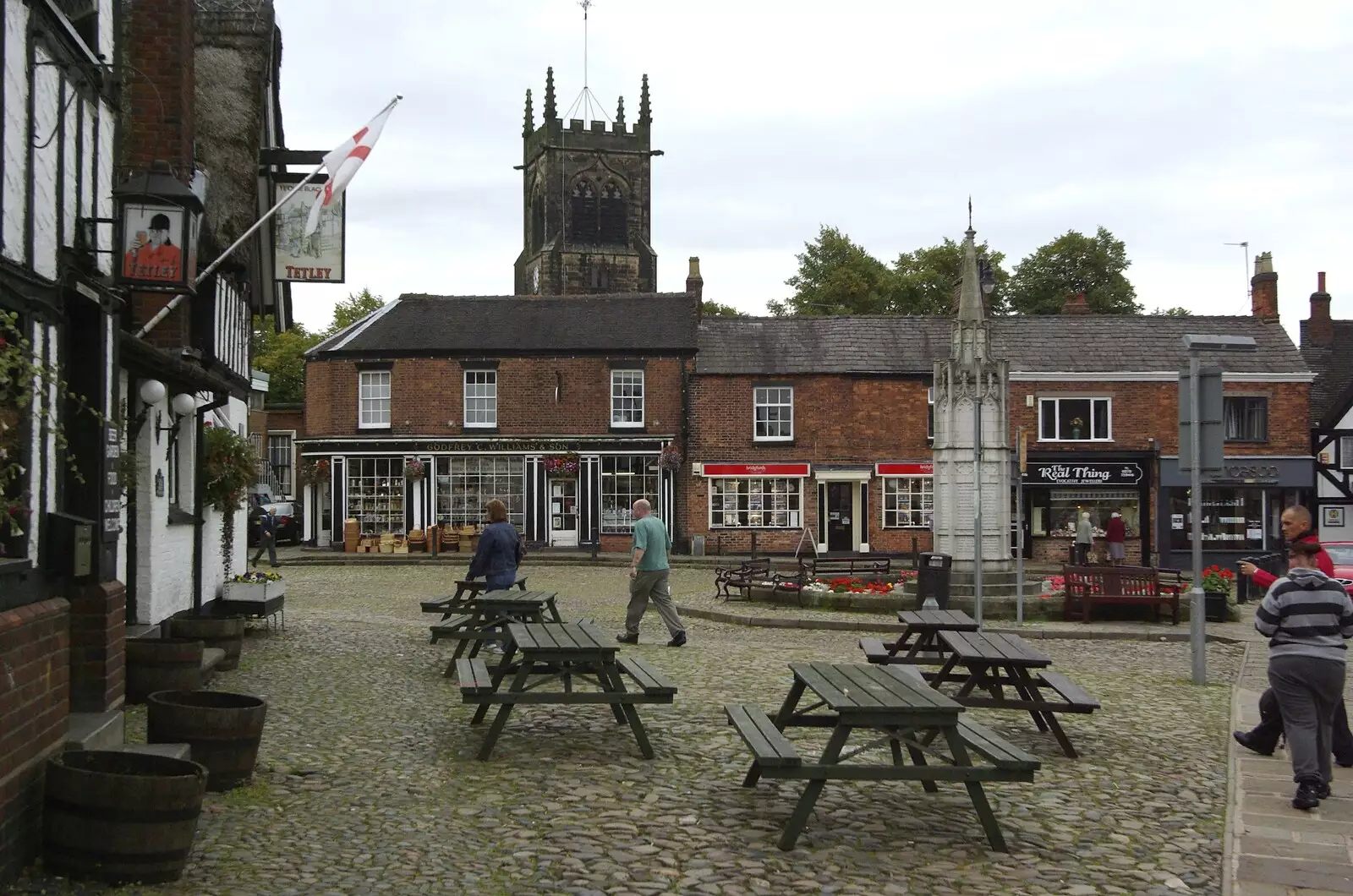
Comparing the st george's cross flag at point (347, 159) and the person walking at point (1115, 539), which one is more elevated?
the st george's cross flag at point (347, 159)

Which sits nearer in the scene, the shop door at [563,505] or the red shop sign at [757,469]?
the red shop sign at [757,469]

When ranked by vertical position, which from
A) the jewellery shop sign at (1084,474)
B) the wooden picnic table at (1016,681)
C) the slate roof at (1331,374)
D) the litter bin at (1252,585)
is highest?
the slate roof at (1331,374)

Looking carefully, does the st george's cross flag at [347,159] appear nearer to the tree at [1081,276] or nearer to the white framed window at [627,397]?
the white framed window at [627,397]

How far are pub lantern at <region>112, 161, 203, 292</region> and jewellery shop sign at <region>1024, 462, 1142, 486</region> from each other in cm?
2996

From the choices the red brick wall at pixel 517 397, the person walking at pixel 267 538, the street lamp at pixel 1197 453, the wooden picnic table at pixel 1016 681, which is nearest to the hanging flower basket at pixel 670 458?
the red brick wall at pixel 517 397

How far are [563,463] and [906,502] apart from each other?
959 cm

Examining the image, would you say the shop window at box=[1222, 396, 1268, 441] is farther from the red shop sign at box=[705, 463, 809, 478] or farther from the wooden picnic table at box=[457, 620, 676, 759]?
the wooden picnic table at box=[457, 620, 676, 759]

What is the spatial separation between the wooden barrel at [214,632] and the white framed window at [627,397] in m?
25.1

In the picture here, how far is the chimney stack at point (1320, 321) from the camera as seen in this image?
43.4 meters

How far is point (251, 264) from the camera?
18.8 metres

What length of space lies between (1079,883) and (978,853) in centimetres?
56

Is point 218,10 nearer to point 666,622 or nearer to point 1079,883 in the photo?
point 666,622

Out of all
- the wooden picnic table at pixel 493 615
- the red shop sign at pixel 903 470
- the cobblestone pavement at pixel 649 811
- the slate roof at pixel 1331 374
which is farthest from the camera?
the slate roof at pixel 1331 374

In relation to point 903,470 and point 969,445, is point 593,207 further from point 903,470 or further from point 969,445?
point 969,445
